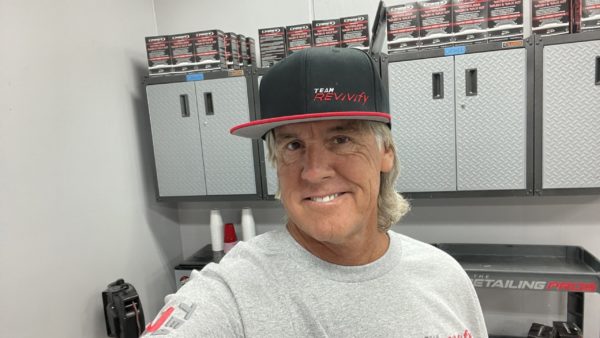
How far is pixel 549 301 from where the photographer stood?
2289mm

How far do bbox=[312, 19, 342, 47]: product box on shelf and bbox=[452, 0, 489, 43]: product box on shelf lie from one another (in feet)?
1.89

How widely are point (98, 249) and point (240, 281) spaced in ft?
5.31

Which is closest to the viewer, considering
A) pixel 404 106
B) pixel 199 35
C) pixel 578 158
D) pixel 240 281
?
pixel 240 281

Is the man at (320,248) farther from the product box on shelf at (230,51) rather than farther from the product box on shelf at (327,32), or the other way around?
the product box on shelf at (230,51)

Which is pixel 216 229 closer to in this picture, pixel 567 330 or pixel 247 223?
pixel 247 223

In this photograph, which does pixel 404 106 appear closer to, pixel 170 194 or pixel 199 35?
pixel 199 35

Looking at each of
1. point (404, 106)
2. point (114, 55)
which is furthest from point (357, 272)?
point (114, 55)

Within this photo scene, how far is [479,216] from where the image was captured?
232 centimetres

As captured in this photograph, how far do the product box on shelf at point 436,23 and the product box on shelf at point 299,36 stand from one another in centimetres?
60

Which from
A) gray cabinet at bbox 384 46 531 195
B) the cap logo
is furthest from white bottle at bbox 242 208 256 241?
Result: the cap logo

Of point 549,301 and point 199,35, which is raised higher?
point 199,35

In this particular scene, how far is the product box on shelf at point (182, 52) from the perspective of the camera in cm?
216

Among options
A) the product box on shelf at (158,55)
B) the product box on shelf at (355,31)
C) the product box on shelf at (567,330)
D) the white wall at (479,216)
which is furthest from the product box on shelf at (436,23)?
the product box on shelf at (567,330)

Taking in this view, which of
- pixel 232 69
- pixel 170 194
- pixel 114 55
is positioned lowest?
pixel 170 194
